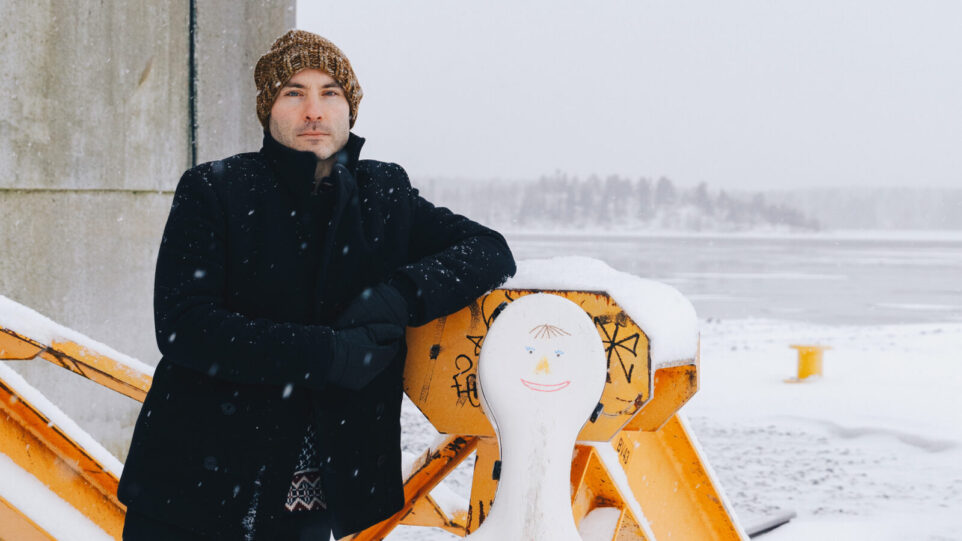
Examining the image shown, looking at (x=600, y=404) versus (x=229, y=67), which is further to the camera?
(x=229, y=67)

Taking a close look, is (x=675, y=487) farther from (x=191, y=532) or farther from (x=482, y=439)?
(x=191, y=532)

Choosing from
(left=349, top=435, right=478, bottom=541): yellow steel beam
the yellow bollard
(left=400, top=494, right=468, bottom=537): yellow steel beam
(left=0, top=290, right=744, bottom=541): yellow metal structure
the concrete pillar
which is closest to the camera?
(left=0, top=290, right=744, bottom=541): yellow metal structure

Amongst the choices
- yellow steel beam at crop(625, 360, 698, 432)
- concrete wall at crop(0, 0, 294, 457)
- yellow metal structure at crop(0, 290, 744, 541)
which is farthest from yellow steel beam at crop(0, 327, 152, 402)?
concrete wall at crop(0, 0, 294, 457)

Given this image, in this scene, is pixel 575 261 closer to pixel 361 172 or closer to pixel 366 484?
pixel 361 172

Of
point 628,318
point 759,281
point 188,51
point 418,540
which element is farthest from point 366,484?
point 759,281

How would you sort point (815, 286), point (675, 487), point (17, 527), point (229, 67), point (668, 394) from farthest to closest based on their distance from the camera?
1. point (815, 286)
2. point (229, 67)
3. point (675, 487)
4. point (17, 527)
5. point (668, 394)

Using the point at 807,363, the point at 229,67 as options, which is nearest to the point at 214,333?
the point at 229,67

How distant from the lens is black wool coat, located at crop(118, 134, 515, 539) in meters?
1.39

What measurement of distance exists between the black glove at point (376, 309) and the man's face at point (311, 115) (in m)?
0.28

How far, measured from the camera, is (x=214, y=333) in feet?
4.48

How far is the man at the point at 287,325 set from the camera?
1394 millimetres

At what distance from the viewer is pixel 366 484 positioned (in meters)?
1.54

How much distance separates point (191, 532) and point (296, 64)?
85cm

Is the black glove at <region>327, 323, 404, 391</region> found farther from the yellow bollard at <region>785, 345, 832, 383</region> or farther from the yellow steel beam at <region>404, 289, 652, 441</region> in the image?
the yellow bollard at <region>785, 345, 832, 383</region>
